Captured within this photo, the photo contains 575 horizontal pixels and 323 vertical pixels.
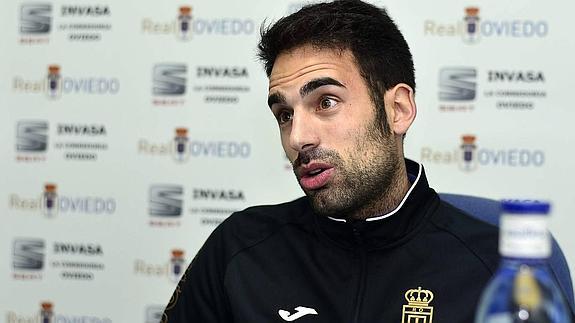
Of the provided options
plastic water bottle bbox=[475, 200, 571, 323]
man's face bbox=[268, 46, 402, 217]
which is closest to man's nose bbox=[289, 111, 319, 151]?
man's face bbox=[268, 46, 402, 217]

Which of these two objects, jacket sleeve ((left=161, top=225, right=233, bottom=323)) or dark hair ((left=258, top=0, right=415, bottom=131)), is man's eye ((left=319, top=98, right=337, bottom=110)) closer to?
dark hair ((left=258, top=0, right=415, bottom=131))

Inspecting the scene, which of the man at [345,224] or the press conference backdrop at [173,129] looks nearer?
the man at [345,224]

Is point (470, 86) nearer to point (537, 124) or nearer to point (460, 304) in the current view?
point (537, 124)

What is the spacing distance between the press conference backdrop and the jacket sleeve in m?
1.10

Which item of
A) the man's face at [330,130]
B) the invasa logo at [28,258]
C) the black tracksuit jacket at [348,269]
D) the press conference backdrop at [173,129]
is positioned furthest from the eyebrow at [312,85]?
the invasa logo at [28,258]

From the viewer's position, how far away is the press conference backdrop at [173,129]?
2.35m

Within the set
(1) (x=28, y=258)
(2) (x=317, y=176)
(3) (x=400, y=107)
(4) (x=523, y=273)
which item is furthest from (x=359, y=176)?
(1) (x=28, y=258)

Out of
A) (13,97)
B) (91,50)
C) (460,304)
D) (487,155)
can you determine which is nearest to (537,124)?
(487,155)

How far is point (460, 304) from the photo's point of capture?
1.21 m

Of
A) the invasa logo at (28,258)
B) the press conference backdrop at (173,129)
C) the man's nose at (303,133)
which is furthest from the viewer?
the invasa logo at (28,258)

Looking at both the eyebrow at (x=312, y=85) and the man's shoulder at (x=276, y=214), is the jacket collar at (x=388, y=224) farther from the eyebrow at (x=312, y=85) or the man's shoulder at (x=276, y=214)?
the eyebrow at (x=312, y=85)

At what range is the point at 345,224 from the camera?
4.33 feet

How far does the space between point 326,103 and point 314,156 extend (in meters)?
0.10

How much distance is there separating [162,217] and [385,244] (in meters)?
1.40
